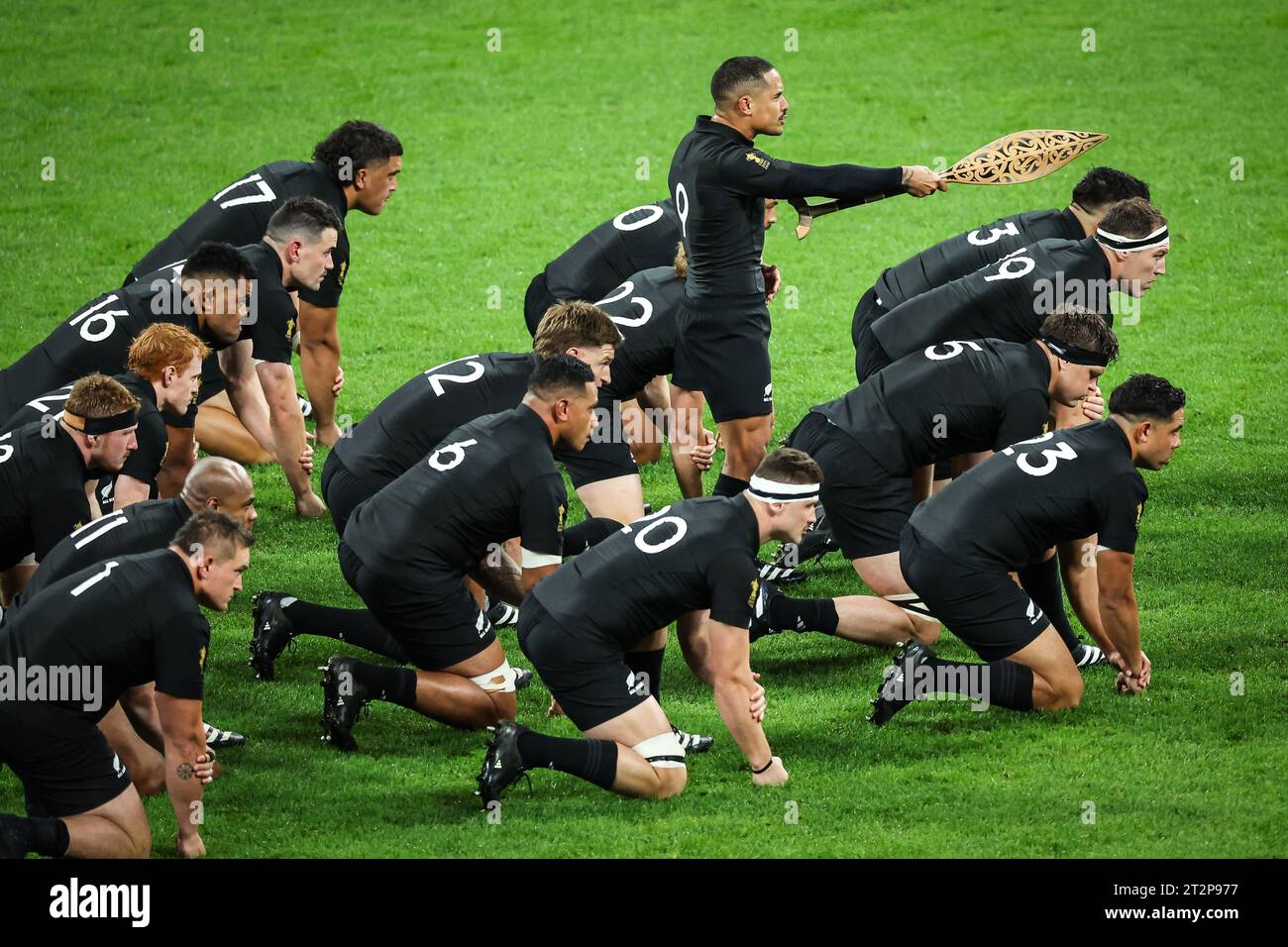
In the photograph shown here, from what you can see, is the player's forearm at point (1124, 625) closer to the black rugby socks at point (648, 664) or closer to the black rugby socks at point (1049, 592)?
the black rugby socks at point (1049, 592)

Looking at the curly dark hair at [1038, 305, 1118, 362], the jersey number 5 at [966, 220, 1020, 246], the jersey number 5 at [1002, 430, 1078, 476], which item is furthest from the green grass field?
the jersey number 5 at [966, 220, 1020, 246]

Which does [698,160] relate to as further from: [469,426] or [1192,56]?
[1192,56]

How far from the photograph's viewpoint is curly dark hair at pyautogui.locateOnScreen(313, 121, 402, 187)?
9.77 m

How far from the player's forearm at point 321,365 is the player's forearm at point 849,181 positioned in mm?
3318

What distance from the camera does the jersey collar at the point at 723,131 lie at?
335 inches

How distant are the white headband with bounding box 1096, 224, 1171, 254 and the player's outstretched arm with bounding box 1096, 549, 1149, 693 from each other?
74.8 inches

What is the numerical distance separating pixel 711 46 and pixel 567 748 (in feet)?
42.1

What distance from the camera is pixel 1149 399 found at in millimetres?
7094

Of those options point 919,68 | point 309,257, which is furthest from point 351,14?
point 309,257

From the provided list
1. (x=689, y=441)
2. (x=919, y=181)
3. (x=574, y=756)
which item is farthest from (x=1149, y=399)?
(x=689, y=441)

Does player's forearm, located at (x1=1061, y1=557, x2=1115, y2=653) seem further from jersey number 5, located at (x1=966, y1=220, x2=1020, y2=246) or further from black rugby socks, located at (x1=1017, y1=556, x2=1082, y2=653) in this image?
jersey number 5, located at (x1=966, y1=220, x2=1020, y2=246)

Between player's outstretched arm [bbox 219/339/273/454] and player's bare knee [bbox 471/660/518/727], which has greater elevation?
player's outstretched arm [bbox 219/339/273/454]

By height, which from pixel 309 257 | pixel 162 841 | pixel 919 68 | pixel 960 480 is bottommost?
pixel 162 841

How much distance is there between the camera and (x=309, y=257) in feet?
29.0
